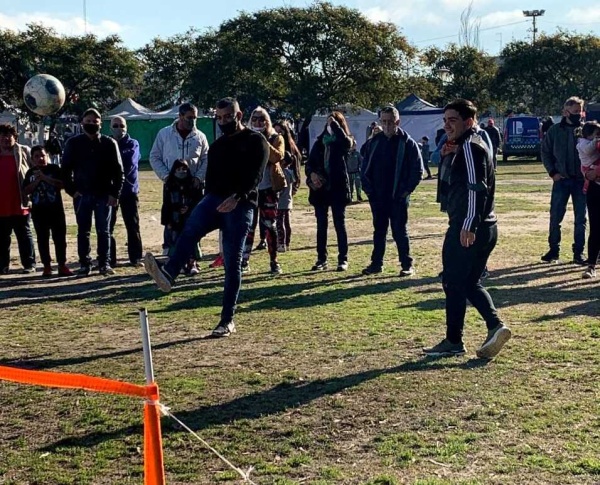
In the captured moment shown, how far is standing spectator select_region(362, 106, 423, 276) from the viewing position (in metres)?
11.1

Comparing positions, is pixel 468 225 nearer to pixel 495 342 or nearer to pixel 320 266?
pixel 495 342

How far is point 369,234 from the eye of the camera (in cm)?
1600

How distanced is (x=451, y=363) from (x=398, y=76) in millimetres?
49604

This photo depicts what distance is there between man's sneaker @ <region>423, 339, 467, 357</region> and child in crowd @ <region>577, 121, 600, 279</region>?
4.23 metres

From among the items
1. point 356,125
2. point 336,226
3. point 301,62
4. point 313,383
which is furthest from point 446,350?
point 301,62

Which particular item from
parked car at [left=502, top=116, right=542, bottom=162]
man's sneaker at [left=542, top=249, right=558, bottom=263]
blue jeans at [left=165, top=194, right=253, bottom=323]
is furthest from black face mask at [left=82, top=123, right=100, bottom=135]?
parked car at [left=502, top=116, right=542, bottom=162]

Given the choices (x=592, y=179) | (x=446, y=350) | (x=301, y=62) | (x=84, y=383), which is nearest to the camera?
(x=84, y=383)

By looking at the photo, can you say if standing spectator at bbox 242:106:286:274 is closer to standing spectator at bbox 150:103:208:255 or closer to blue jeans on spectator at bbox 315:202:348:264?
blue jeans on spectator at bbox 315:202:348:264

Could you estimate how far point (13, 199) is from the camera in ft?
40.1

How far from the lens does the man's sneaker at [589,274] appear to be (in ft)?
36.4

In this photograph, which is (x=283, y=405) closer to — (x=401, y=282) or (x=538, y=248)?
(x=401, y=282)

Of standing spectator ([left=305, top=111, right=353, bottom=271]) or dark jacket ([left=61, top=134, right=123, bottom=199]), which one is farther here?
standing spectator ([left=305, top=111, right=353, bottom=271])

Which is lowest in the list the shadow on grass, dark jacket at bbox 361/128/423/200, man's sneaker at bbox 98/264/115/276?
the shadow on grass

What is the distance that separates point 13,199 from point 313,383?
22.5 ft
